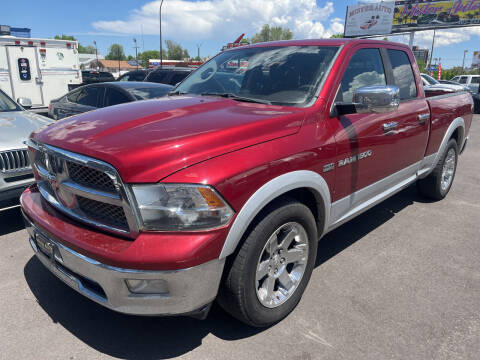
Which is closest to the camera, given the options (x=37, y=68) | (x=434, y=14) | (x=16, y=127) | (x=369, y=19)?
(x=16, y=127)

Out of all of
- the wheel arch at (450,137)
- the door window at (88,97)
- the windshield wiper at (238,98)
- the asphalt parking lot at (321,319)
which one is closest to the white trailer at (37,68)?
the door window at (88,97)

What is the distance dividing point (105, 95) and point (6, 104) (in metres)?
2.06

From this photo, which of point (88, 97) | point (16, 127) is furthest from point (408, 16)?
point (16, 127)

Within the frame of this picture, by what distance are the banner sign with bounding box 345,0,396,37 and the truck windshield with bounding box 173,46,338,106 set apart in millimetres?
39937

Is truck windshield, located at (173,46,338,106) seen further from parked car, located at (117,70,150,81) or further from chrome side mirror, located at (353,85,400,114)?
parked car, located at (117,70,150,81)

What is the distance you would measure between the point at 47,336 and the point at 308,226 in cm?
191

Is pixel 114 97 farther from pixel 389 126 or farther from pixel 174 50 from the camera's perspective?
pixel 174 50

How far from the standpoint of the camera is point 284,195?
256 centimetres

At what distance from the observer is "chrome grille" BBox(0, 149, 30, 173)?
3706 mm

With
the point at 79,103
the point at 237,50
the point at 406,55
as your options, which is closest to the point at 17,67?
the point at 79,103

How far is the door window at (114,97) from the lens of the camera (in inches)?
263

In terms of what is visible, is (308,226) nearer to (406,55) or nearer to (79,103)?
(406,55)

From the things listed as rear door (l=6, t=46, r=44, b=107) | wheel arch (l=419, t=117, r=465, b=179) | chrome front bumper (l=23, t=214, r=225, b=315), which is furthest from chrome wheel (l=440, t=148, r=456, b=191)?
rear door (l=6, t=46, r=44, b=107)

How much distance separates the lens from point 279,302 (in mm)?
2602
